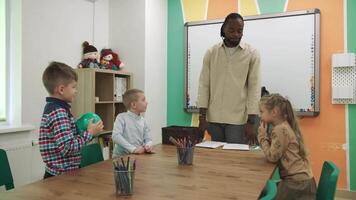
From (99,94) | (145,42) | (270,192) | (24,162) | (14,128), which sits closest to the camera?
(270,192)

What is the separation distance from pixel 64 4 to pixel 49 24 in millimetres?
318

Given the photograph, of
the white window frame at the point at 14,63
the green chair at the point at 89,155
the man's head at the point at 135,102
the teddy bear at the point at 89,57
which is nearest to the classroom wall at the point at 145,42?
the teddy bear at the point at 89,57

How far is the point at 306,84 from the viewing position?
3342mm

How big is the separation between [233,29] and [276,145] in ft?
3.34

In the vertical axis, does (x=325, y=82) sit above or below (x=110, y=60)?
below

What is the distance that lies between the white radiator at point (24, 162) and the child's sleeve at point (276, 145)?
6.93 ft

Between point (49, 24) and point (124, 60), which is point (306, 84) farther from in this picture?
point (49, 24)

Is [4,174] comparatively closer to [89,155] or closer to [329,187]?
[89,155]

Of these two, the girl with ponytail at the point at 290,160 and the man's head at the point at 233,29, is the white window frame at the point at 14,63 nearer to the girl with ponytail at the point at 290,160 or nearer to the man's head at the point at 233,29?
the man's head at the point at 233,29

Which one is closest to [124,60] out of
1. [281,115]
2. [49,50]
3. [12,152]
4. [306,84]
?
[49,50]

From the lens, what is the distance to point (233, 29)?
7.63 feet

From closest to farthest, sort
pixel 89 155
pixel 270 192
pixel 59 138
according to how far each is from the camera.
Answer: pixel 270 192 → pixel 59 138 → pixel 89 155

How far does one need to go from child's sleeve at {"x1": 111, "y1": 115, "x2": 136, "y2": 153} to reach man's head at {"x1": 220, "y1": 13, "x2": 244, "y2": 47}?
1005 mm

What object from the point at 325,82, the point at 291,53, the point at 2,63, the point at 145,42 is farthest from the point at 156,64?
the point at 325,82
